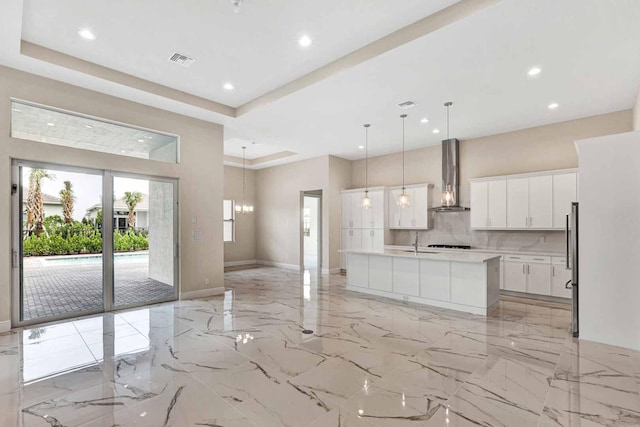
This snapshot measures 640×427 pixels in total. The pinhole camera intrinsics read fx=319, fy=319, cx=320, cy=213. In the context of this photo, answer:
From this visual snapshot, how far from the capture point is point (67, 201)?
4.87 metres

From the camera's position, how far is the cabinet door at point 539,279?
597 cm

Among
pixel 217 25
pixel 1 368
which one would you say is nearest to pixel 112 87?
pixel 217 25

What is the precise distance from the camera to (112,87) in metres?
4.83

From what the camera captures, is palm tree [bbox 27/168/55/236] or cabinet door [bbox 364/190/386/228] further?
cabinet door [bbox 364/190/386/228]

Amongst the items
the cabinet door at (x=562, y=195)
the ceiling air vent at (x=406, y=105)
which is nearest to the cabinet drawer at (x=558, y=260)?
the cabinet door at (x=562, y=195)

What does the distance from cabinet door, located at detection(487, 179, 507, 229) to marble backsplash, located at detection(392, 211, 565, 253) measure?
41cm

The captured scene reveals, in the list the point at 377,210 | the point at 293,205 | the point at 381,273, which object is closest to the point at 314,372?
the point at 381,273

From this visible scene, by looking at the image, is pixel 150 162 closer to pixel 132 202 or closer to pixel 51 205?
pixel 132 202

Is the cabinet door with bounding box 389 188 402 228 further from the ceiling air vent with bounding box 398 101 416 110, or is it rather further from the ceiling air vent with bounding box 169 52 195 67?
the ceiling air vent with bounding box 169 52 195 67

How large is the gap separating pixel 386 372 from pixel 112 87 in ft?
17.8

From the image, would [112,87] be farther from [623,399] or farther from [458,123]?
[623,399]

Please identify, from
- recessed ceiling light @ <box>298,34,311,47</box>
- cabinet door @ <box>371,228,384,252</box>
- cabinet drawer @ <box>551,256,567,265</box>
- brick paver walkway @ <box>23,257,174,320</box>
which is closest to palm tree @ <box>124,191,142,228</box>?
brick paver walkway @ <box>23,257,174,320</box>

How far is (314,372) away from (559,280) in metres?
5.27

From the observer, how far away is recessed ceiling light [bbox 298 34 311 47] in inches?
150
